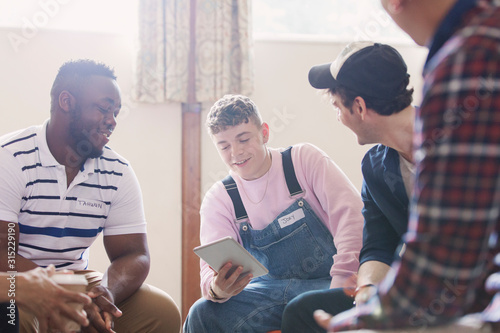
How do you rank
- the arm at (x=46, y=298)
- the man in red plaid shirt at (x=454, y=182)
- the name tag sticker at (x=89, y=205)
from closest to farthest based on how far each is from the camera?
the man in red plaid shirt at (x=454, y=182) → the arm at (x=46, y=298) → the name tag sticker at (x=89, y=205)

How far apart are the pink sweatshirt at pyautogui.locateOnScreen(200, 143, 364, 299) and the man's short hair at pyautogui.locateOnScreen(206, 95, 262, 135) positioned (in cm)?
22

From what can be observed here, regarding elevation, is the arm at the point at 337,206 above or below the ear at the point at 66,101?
below

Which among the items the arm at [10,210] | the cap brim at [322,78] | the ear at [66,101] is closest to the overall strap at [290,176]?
the cap brim at [322,78]

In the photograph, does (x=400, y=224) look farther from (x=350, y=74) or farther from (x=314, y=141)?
(x=314, y=141)

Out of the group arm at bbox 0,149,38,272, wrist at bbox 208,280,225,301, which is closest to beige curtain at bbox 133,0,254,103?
arm at bbox 0,149,38,272

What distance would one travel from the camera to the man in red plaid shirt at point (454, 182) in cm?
71

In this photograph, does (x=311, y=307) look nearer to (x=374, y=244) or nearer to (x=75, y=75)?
(x=374, y=244)

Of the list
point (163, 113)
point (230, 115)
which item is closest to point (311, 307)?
point (230, 115)

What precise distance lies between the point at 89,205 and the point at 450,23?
1.64 m

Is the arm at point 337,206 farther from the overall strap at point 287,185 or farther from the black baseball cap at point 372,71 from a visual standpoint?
the black baseball cap at point 372,71

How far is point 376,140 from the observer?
1.72 meters

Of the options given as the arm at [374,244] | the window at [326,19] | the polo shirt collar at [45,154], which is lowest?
the arm at [374,244]

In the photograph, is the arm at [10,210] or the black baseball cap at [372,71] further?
the arm at [10,210]

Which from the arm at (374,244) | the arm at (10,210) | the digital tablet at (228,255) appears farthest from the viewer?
the arm at (10,210)
